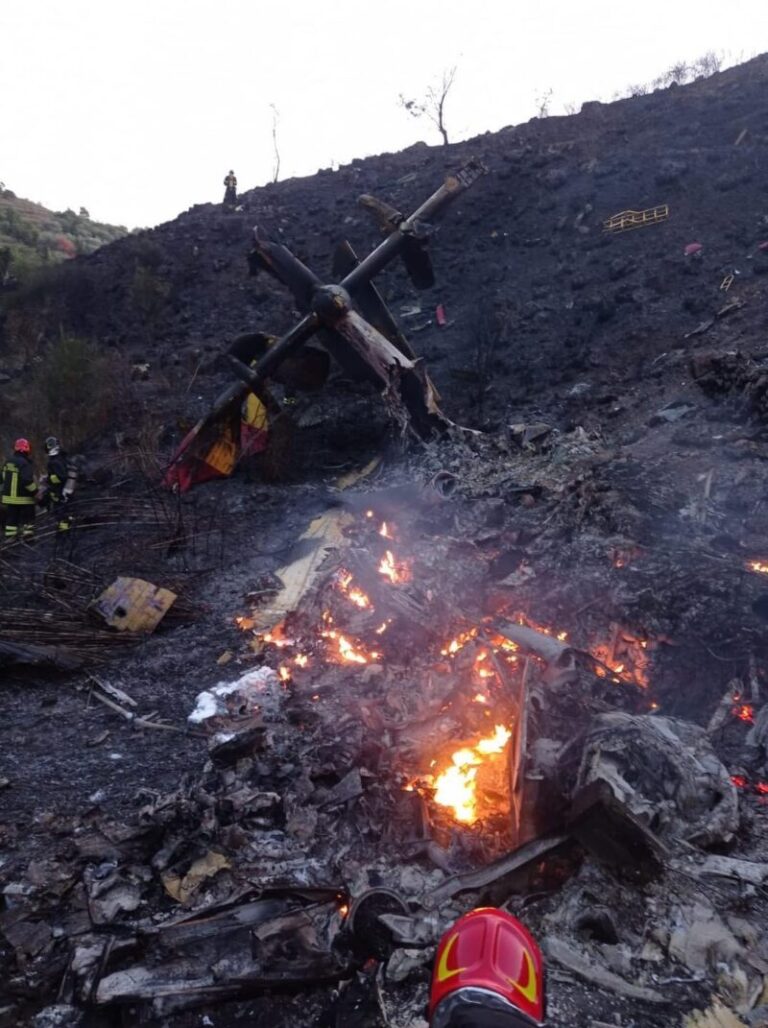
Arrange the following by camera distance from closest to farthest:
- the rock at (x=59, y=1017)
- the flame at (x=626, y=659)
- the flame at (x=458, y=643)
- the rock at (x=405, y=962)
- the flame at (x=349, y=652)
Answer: the rock at (x=59, y=1017) → the rock at (x=405, y=962) → the flame at (x=626, y=659) → the flame at (x=458, y=643) → the flame at (x=349, y=652)

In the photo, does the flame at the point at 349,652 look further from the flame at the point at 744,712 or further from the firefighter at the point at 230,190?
the firefighter at the point at 230,190

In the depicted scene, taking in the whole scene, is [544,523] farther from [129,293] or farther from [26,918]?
[129,293]

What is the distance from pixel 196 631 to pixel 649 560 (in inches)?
177

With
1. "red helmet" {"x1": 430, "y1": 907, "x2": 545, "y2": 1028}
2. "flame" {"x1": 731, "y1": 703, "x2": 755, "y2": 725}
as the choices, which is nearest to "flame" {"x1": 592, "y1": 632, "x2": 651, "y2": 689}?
"flame" {"x1": 731, "y1": 703, "x2": 755, "y2": 725}

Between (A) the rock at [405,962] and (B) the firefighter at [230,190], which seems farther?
(B) the firefighter at [230,190]

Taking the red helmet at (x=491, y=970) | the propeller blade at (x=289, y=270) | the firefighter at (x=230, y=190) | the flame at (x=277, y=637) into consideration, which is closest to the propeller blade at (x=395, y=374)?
the propeller blade at (x=289, y=270)

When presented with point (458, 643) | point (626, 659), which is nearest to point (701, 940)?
point (626, 659)

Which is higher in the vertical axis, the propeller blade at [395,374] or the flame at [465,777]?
the propeller blade at [395,374]

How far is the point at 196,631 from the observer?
6.71 m

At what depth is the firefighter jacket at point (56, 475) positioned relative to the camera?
8977 mm

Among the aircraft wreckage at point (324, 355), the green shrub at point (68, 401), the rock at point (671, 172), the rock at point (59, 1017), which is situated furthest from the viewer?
the rock at point (671, 172)

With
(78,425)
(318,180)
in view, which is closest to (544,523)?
(78,425)

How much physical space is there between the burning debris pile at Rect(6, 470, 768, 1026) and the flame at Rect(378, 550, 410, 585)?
1.37m

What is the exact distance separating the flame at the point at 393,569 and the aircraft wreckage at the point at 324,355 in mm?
3142
